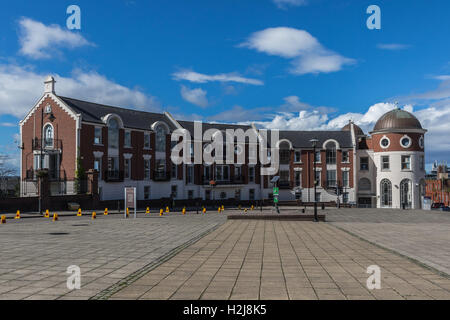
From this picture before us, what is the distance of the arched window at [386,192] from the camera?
55219mm

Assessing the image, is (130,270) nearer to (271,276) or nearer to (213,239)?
(271,276)

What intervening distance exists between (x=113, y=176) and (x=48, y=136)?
7.83 meters

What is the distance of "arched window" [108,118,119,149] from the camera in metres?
41.9

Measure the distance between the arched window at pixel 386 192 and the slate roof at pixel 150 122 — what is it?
24.0 feet

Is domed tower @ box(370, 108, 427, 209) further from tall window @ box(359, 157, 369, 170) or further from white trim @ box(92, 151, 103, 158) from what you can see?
white trim @ box(92, 151, 103, 158)

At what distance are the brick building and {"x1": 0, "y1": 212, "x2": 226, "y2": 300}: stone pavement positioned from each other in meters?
22.5

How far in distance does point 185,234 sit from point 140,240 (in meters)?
2.67

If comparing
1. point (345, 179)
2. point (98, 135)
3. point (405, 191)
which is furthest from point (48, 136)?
point (405, 191)

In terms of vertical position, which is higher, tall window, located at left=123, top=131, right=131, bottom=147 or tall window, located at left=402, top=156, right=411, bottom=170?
tall window, located at left=123, top=131, right=131, bottom=147

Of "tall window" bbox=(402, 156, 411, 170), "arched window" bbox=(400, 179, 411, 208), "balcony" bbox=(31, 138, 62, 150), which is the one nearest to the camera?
"balcony" bbox=(31, 138, 62, 150)

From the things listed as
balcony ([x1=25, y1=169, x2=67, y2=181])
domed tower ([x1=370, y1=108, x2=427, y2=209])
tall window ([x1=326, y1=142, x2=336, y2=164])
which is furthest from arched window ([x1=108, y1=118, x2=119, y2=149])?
domed tower ([x1=370, y1=108, x2=427, y2=209])

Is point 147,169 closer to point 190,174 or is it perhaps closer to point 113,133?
point 113,133

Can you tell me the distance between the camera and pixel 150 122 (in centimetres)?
4875

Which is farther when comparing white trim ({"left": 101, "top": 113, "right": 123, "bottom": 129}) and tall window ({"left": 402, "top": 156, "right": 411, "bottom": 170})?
tall window ({"left": 402, "top": 156, "right": 411, "bottom": 170})
